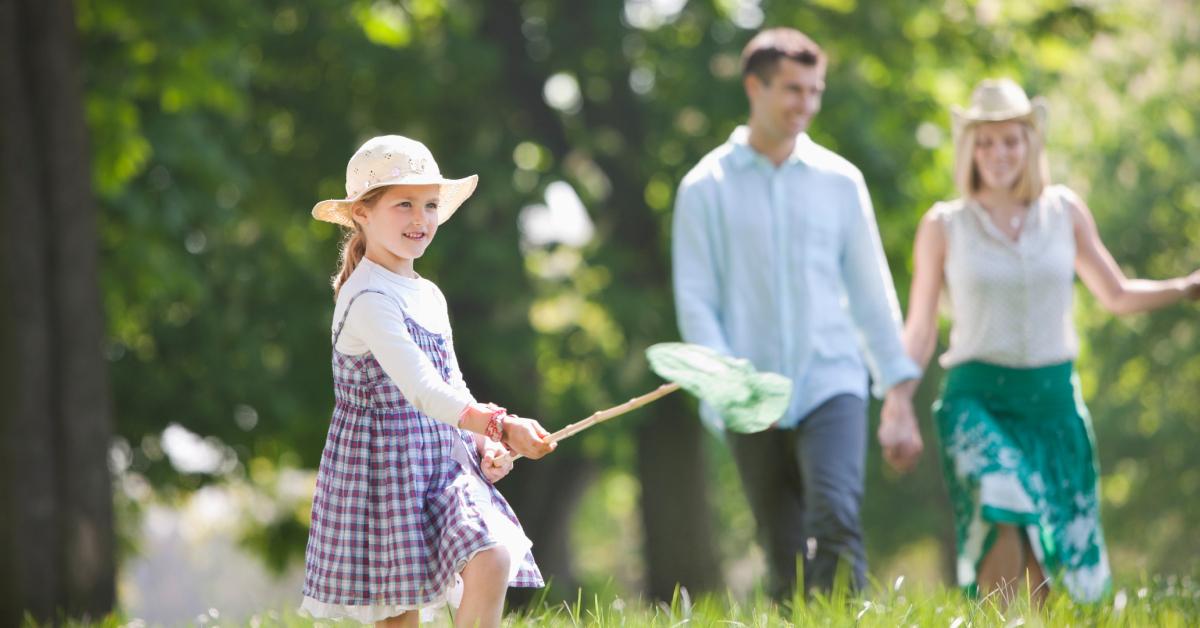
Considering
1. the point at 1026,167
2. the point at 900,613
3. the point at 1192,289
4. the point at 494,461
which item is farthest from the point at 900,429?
the point at 494,461

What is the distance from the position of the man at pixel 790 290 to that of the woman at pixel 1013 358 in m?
0.23

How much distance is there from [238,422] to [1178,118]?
17.0 meters

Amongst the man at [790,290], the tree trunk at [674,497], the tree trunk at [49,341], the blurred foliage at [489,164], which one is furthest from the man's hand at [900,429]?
the tree trunk at [674,497]

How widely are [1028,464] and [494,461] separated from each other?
267 centimetres

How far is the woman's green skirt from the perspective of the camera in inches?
245

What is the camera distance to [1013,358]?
6.45 meters

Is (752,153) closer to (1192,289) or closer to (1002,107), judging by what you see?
(1002,107)

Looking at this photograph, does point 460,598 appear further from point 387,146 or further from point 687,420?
point 687,420

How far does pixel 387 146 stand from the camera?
4.39 meters

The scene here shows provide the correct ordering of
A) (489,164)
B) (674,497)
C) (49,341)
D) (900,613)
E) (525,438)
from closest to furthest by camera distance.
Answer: (525,438) < (900,613) < (49,341) < (489,164) < (674,497)

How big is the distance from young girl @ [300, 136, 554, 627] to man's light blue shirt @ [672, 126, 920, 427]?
7.20 feet

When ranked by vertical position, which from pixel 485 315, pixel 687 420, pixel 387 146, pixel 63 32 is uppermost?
pixel 63 32

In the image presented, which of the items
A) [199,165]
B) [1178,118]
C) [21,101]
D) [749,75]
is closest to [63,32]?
[21,101]

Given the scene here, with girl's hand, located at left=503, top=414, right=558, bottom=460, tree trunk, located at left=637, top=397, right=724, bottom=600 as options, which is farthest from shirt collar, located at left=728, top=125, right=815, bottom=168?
tree trunk, located at left=637, top=397, right=724, bottom=600
